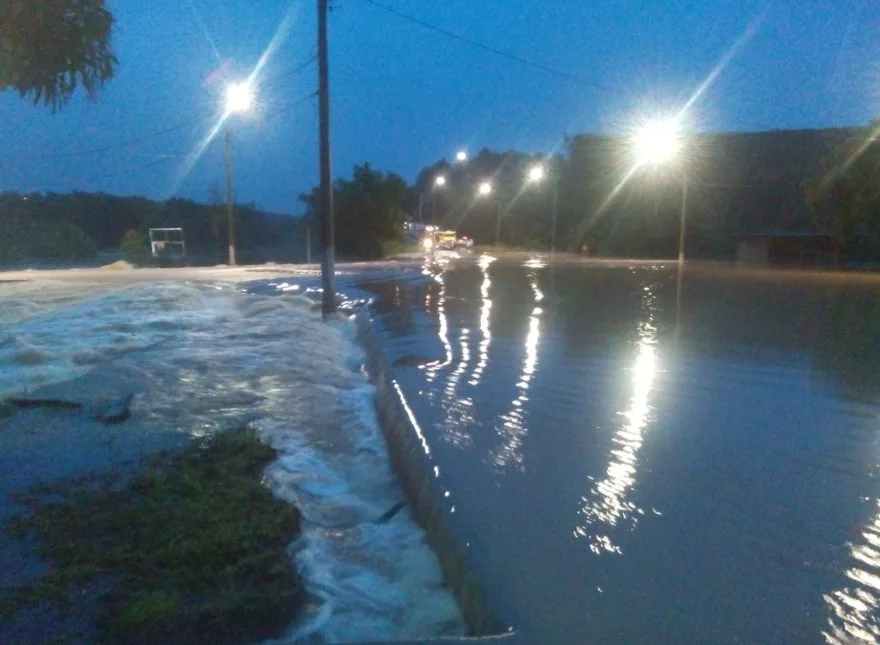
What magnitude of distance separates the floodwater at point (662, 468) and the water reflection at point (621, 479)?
2 centimetres

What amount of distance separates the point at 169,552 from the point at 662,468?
4.15 m

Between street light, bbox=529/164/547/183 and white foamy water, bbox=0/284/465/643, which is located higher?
street light, bbox=529/164/547/183

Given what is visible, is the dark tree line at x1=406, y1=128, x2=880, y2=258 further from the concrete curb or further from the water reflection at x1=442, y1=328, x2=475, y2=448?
the concrete curb

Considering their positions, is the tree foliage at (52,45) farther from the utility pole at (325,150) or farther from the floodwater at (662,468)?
the utility pole at (325,150)

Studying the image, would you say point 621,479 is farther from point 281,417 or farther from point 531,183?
point 531,183

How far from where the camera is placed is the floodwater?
556 centimetres

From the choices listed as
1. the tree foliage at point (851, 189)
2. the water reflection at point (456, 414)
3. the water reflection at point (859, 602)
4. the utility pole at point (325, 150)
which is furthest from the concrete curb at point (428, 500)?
the tree foliage at point (851, 189)

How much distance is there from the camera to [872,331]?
A: 16.9m

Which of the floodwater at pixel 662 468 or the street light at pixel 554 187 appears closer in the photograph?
the floodwater at pixel 662 468

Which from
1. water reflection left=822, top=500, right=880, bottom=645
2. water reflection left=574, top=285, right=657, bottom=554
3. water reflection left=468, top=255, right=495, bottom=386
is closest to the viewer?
water reflection left=822, top=500, right=880, bottom=645

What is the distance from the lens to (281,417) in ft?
36.4

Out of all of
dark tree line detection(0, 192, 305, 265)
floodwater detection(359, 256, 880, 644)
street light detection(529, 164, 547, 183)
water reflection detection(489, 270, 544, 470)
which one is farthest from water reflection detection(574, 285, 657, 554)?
street light detection(529, 164, 547, 183)

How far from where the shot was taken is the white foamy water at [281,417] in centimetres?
631

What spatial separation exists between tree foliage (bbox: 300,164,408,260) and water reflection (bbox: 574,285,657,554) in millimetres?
57337
